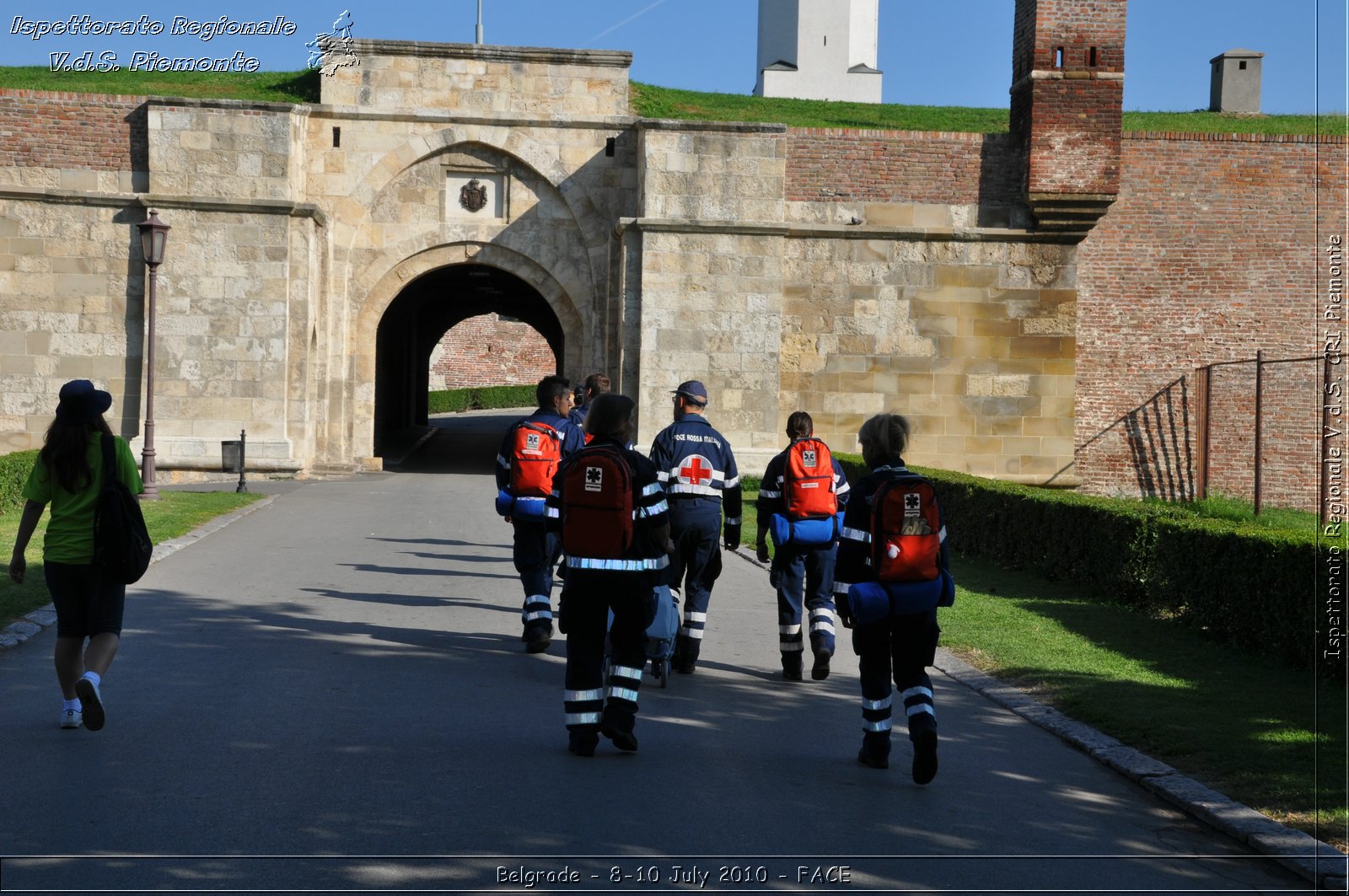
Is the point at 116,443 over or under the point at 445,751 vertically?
over

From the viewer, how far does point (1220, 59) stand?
3175cm

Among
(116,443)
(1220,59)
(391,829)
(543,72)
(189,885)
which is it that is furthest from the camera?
(1220,59)

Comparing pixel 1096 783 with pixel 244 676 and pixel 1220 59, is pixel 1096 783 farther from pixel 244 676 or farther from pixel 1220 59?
pixel 1220 59

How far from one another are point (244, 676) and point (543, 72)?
1681 centimetres

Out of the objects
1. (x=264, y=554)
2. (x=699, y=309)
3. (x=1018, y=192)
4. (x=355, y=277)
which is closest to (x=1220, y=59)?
(x=1018, y=192)

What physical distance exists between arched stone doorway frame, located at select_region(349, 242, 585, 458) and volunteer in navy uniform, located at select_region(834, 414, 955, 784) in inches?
682

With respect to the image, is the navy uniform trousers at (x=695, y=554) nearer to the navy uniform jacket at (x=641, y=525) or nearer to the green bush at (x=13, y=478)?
the navy uniform jacket at (x=641, y=525)

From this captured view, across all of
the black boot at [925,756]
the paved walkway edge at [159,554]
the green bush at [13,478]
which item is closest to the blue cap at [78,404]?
the paved walkway edge at [159,554]

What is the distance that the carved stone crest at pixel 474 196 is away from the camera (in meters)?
22.9

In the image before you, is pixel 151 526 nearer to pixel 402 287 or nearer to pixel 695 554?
pixel 695 554

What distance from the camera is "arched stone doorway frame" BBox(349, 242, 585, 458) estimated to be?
22984mm

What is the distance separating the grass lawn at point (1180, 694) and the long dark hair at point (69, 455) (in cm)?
521

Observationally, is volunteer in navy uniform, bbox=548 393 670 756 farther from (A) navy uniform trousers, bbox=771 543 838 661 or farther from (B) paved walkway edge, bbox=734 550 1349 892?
(B) paved walkway edge, bbox=734 550 1349 892

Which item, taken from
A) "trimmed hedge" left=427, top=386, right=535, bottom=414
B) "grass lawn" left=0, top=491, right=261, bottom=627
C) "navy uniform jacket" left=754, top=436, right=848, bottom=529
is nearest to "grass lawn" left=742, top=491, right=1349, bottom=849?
"navy uniform jacket" left=754, top=436, right=848, bottom=529
